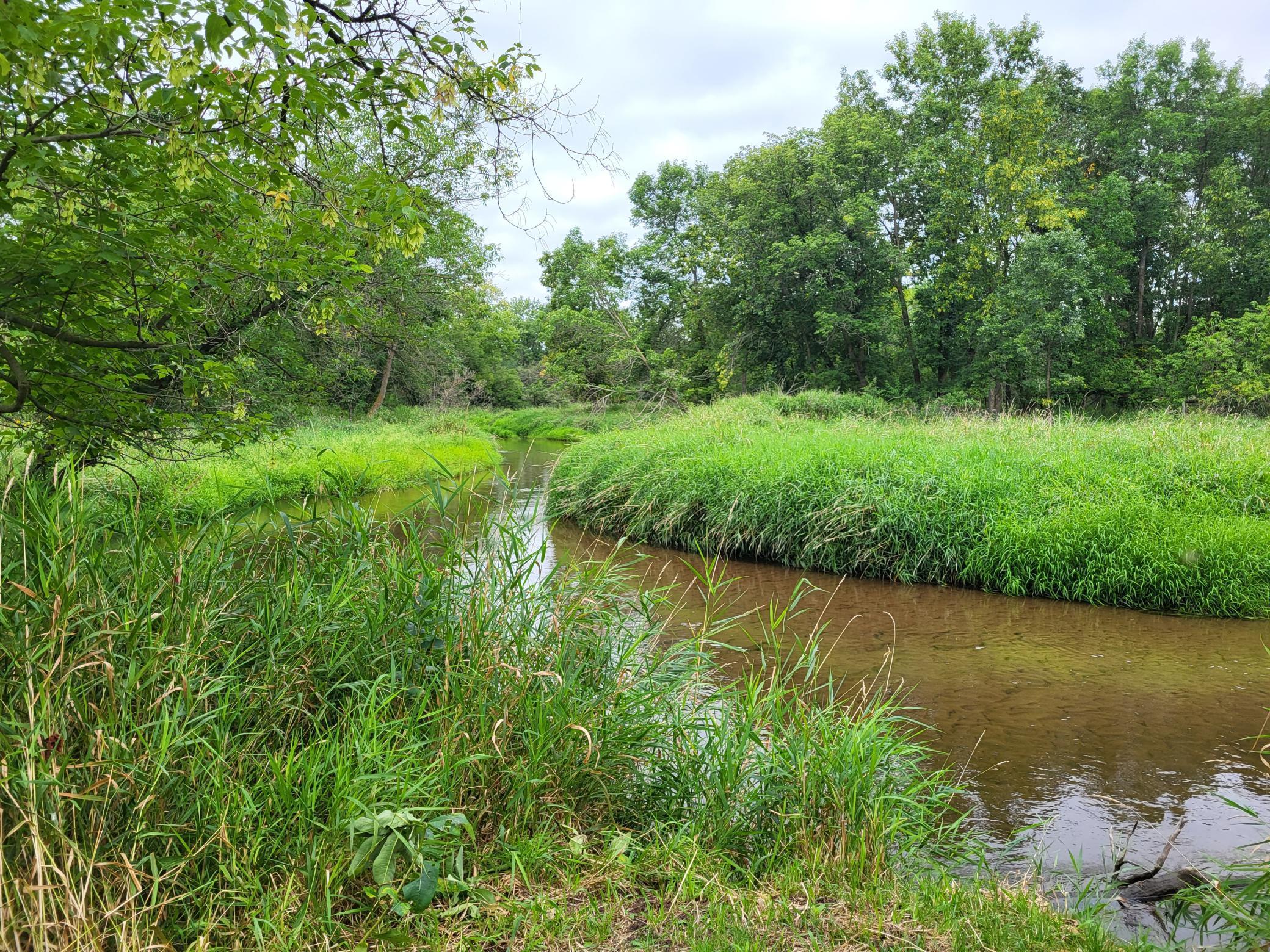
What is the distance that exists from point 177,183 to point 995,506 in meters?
9.04

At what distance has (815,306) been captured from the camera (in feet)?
91.9

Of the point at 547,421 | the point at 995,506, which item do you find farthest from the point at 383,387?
the point at 995,506

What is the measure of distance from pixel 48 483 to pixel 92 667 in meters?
1.42

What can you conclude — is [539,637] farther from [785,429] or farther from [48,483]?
[785,429]

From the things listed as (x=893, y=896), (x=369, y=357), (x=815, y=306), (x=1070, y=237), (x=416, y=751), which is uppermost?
(x=1070, y=237)

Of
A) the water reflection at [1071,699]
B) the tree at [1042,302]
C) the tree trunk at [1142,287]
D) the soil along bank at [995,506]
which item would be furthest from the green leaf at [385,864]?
the tree trunk at [1142,287]

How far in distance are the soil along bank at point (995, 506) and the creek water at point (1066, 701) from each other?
15.6 inches

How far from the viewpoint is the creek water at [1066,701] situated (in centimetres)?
368

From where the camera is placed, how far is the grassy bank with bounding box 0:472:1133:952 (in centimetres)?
204

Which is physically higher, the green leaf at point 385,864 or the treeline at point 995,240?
the treeline at point 995,240

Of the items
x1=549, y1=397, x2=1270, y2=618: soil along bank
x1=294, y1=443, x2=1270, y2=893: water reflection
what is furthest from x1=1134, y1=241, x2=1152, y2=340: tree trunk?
x1=294, y1=443, x2=1270, y2=893: water reflection

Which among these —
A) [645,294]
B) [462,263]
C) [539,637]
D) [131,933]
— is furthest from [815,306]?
[131,933]

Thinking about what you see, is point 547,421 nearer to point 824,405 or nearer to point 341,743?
point 824,405

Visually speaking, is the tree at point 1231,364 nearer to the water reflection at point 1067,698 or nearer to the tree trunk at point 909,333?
the tree trunk at point 909,333
